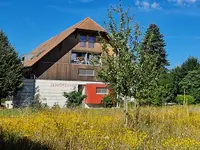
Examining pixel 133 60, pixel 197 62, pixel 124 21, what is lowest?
pixel 133 60

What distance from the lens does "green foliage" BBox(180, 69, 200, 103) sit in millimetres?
43222

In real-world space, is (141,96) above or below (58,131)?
above

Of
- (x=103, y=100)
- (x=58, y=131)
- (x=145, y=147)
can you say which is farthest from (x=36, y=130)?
(x=103, y=100)

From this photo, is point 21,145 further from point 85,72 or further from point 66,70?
point 85,72

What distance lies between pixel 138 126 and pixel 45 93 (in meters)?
29.5

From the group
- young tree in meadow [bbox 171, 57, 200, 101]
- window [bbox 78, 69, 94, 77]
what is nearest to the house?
window [bbox 78, 69, 94, 77]

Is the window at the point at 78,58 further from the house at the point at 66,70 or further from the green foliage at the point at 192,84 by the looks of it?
the green foliage at the point at 192,84

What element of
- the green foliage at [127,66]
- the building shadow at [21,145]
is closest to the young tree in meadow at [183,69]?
the green foliage at [127,66]

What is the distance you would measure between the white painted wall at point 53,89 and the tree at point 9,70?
5.51 meters

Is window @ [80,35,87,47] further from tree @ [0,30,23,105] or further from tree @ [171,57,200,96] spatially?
tree @ [171,57,200,96]

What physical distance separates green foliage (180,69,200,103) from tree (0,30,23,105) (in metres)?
21.8

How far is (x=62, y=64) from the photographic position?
1537 inches

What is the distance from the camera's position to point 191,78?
45.6 metres

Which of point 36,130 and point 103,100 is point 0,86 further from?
point 36,130
